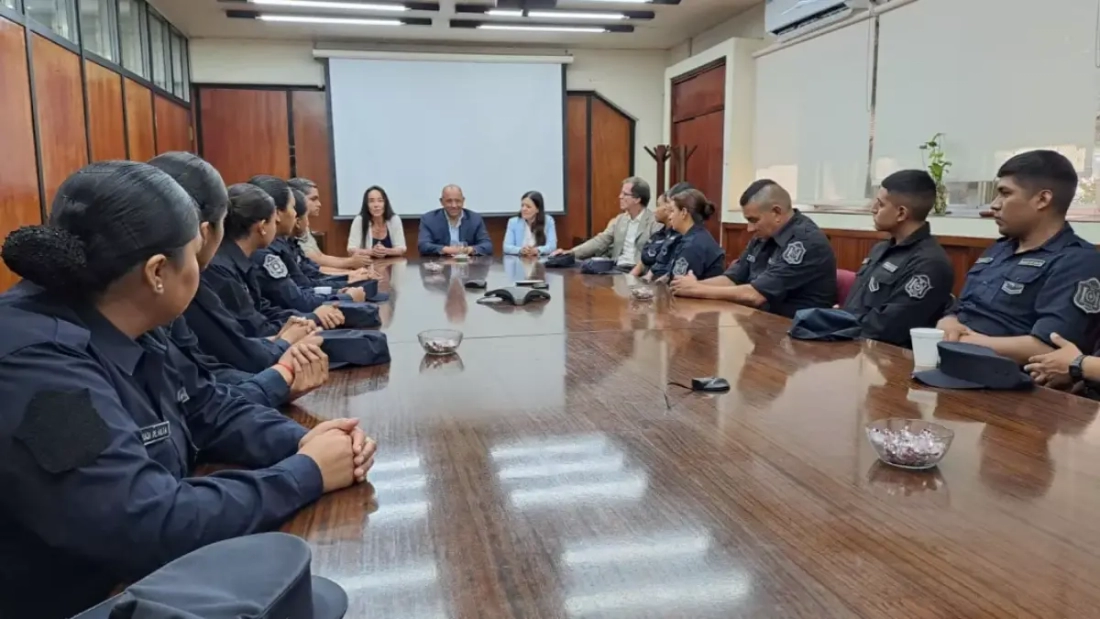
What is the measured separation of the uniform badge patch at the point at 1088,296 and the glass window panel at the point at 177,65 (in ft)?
23.6

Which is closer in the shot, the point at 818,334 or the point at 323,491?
the point at 323,491

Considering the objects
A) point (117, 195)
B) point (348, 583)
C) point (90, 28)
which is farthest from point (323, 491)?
point (90, 28)

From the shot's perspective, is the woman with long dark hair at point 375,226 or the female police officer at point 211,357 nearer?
the female police officer at point 211,357

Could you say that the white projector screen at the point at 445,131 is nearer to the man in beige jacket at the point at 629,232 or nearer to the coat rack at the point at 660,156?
the coat rack at the point at 660,156

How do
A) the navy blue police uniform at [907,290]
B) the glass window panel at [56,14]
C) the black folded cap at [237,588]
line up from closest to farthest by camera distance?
the black folded cap at [237,588] → the navy blue police uniform at [907,290] → the glass window panel at [56,14]

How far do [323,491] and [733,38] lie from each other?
6490 millimetres

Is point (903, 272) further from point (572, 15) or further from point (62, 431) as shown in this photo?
point (572, 15)

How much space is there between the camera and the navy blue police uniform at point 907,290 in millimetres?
2639

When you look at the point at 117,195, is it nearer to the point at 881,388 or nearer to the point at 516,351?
the point at 516,351

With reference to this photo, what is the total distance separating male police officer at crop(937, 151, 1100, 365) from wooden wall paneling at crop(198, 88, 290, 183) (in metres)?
6.80

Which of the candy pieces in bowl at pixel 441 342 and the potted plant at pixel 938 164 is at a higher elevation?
the potted plant at pixel 938 164

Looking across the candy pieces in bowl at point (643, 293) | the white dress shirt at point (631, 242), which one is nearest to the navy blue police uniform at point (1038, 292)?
the candy pieces in bowl at point (643, 293)

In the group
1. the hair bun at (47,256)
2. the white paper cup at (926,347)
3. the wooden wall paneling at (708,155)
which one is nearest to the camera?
the hair bun at (47,256)

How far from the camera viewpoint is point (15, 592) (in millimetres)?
925
